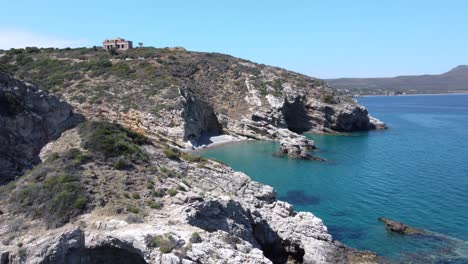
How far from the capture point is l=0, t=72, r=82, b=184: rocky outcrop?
2814 centimetres

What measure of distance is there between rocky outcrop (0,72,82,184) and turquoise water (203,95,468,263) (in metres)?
22.9

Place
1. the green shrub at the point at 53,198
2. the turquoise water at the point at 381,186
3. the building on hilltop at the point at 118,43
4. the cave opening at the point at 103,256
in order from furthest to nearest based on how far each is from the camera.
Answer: the building on hilltop at the point at 118,43 → the turquoise water at the point at 381,186 → the green shrub at the point at 53,198 → the cave opening at the point at 103,256

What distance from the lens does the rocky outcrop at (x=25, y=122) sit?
28.1 metres

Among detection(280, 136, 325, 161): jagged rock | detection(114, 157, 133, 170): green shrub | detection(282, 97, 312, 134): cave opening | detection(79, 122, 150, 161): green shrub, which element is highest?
detection(79, 122, 150, 161): green shrub

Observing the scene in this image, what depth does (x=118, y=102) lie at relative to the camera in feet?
236

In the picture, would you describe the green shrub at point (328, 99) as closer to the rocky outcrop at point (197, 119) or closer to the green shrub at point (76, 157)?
the rocky outcrop at point (197, 119)

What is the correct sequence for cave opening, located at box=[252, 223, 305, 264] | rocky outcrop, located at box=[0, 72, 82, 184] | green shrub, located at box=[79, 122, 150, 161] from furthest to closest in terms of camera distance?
rocky outcrop, located at box=[0, 72, 82, 184] < cave opening, located at box=[252, 223, 305, 264] < green shrub, located at box=[79, 122, 150, 161]

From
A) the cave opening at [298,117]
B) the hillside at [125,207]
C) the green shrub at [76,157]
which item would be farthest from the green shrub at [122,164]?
the cave opening at [298,117]

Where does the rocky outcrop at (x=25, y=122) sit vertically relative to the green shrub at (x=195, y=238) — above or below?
above

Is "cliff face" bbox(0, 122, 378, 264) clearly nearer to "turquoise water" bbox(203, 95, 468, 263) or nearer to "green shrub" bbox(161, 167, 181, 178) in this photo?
"green shrub" bbox(161, 167, 181, 178)

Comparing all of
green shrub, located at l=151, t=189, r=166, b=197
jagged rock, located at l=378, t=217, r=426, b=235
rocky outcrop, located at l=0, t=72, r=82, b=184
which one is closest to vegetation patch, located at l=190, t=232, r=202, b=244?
green shrub, located at l=151, t=189, r=166, b=197

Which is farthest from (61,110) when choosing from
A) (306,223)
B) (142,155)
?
(306,223)

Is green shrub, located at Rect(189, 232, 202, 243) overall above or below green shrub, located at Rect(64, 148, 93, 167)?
below

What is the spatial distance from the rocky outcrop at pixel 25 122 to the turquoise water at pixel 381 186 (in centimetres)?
2291
